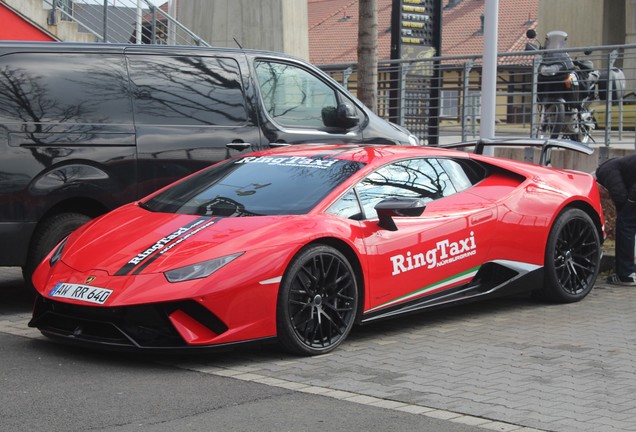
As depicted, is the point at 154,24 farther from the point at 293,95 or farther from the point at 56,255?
the point at 56,255

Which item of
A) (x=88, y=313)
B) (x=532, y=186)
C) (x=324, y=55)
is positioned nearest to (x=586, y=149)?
(x=532, y=186)

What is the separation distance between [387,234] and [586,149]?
266 centimetres

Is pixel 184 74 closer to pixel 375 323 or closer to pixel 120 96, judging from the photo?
pixel 120 96

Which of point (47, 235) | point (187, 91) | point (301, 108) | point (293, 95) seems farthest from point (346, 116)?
point (47, 235)

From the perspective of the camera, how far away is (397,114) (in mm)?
17672

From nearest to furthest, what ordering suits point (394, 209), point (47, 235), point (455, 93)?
point (394, 209) → point (47, 235) → point (455, 93)

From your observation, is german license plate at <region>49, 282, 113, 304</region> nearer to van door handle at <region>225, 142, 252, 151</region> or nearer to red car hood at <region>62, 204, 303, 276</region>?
red car hood at <region>62, 204, 303, 276</region>

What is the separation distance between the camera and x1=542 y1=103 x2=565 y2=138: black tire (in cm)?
1495

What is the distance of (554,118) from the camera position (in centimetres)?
1555

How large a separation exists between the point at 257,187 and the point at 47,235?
1.90 metres

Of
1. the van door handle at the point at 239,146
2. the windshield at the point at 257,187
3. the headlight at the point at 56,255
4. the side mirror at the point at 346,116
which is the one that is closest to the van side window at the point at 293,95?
the side mirror at the point at 346,116

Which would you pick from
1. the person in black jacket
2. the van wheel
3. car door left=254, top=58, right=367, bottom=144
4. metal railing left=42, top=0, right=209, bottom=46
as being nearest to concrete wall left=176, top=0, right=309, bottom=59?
metal railing left=42, top=0, right=209, bottom=46

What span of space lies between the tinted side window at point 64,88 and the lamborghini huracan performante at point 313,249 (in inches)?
42.8

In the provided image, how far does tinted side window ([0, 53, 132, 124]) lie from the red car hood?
1.42 m
